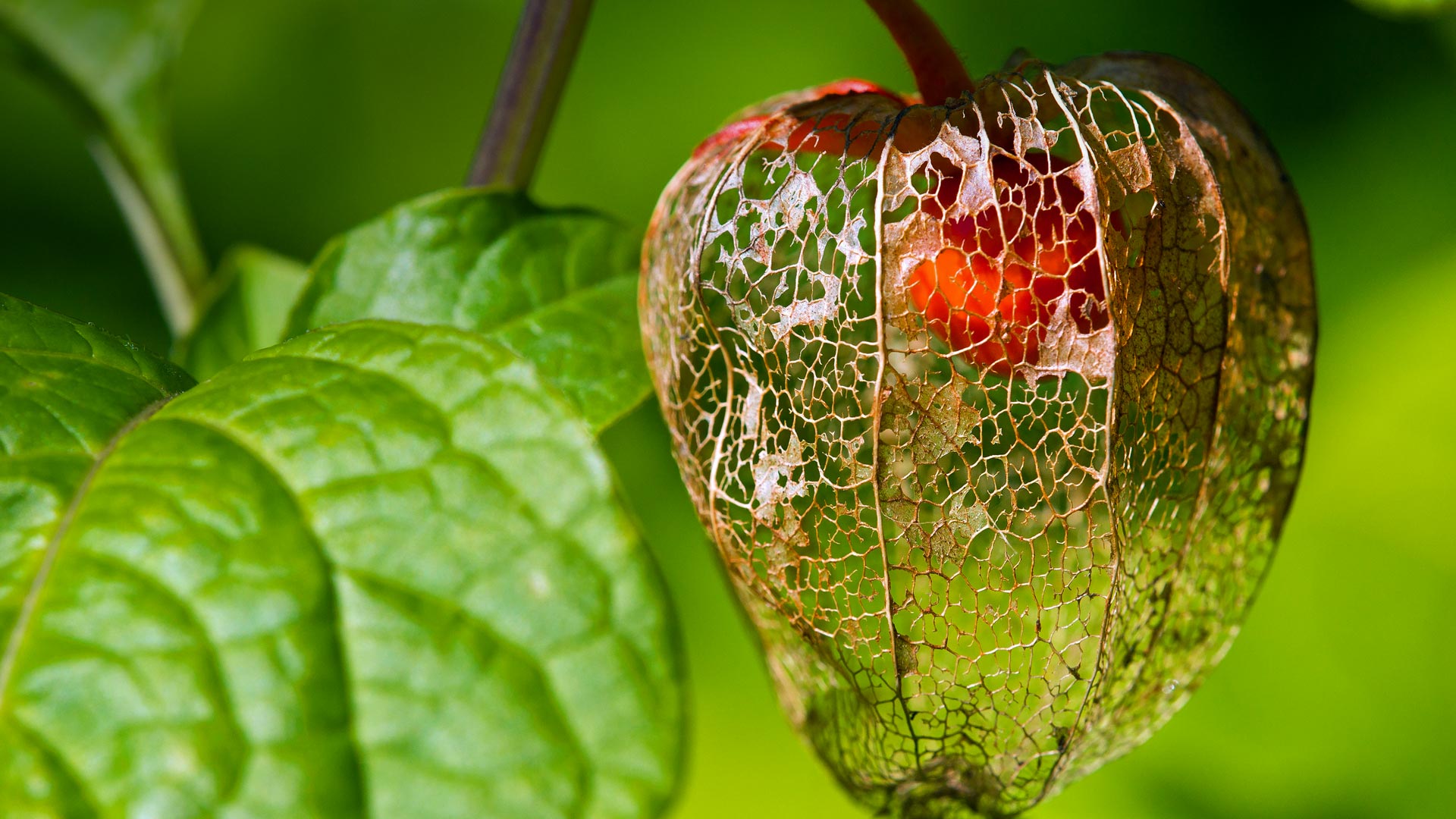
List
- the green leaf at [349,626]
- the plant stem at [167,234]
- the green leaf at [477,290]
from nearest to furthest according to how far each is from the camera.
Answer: the green leaf at [349,626] < the green leaf at [477,290] < the plant stem at [167,234]

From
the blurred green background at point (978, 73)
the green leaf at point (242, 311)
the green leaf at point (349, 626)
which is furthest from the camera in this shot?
the blurred green background at point (978, 73)

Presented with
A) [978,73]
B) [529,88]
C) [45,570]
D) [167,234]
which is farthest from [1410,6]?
[978,73]

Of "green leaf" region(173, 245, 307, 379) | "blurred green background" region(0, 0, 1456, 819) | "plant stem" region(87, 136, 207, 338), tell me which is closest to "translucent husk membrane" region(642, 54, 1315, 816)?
"green leaf" region(173, 245, 307, 379)

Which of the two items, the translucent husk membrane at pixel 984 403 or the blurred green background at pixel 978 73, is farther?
Answer: the blurred green background at pixel 978 73

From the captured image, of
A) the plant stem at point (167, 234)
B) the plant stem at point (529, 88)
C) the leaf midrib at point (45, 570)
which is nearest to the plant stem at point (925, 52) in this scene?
the plant stem at point (529, 88)

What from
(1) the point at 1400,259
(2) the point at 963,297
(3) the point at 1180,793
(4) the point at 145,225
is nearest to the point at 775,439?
(2) the point at 963,297

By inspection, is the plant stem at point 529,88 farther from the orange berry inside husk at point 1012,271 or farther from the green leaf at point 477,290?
the orange berry inside husk at point 1012,271

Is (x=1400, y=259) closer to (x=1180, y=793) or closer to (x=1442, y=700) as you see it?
(x=1442, y=700)
